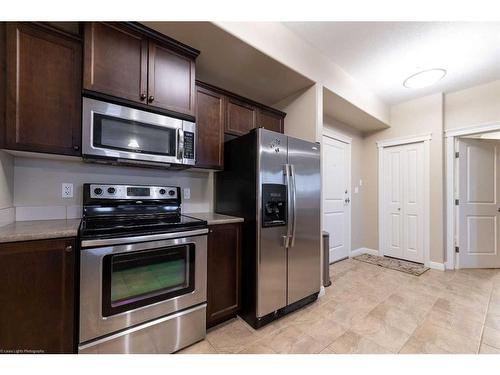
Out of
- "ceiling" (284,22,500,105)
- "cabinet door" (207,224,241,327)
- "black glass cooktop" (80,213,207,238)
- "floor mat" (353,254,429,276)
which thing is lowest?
"floor mat" (353,254,429,276)

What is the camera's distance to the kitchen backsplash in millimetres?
1553

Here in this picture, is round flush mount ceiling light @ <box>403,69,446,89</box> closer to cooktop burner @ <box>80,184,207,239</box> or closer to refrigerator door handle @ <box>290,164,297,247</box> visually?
refrigerator door handle @ <box>290,164,297,247</box>

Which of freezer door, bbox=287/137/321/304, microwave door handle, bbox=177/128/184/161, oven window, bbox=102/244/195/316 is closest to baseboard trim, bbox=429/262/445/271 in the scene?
freezer door, bbox=287/137/321/304

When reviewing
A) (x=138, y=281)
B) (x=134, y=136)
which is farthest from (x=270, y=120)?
(x=138, y=281)

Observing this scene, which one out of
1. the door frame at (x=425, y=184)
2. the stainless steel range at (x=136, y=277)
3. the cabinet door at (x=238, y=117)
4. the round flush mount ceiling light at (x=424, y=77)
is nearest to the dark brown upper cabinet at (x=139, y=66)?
the cabinet door at (x=238, y=117)

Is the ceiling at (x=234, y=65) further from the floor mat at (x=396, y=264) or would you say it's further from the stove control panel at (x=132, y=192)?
the floor mat at (x=396, y=264)

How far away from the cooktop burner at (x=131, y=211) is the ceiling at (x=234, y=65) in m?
1.29

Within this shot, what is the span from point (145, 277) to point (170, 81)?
1.53 metres

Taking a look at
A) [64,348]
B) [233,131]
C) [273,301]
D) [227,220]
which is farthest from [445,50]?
[64,348]

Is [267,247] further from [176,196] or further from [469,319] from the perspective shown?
[469,319]

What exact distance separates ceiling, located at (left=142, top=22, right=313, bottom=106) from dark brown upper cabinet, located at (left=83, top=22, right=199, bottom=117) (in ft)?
0.41

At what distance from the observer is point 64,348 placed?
1180 millimetres
